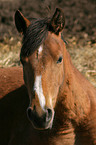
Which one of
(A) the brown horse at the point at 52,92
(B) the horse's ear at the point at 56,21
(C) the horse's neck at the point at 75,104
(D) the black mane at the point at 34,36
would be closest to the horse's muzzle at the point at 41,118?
(A) the brown horse at the point at 52,92

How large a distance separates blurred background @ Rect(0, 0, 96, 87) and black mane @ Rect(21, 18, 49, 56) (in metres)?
3.07

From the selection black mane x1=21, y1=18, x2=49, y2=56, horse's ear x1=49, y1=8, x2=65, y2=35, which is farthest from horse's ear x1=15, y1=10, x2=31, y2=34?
horse's ear x1=49, y1=8, x2=65, y2=35

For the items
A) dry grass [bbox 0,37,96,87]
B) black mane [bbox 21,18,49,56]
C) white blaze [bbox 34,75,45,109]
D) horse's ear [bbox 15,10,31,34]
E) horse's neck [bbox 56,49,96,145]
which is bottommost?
dry grass [bbox 0,37,96,87]

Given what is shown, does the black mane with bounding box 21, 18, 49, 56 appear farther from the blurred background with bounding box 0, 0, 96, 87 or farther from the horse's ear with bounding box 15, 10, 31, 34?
the blurred background with bounding box 0, 0, 96, 87

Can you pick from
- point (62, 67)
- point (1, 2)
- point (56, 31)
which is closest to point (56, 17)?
point (56, 31)

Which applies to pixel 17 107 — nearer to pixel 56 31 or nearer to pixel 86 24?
pixel 56 31

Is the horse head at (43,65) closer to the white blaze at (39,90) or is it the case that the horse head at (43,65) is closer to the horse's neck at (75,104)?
the white blaze at (39,90)

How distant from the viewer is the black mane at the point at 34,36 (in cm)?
221

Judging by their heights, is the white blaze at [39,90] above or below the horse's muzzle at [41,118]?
above

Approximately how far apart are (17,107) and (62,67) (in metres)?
1.39

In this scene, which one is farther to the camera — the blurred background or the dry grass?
the blurred background

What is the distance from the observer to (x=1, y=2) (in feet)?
29.9

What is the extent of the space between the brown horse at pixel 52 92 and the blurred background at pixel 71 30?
8.67ft

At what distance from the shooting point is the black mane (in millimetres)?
2211
